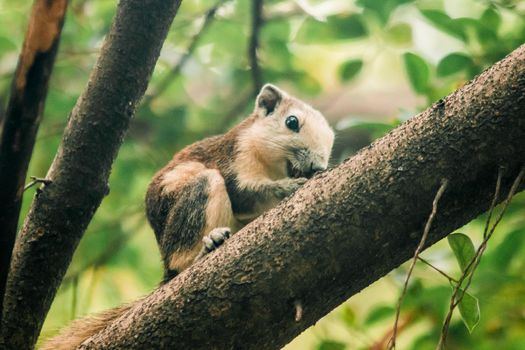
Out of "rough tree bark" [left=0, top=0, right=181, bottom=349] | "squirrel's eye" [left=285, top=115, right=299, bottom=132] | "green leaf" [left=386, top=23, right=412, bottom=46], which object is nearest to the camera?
"rough tree bark" [left=0, top=0, right=181, bottom=349]

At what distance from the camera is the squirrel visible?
3770 millimetres

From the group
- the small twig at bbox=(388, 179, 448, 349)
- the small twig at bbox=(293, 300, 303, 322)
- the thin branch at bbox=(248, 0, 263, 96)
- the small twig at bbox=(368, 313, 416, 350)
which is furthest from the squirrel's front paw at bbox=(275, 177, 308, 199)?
the small twig at bbox=(388, 179, 448, 349)

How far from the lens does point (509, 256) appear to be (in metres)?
3.77

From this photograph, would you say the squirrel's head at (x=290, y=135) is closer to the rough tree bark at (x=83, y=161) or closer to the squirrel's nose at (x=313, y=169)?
the squirrel's nose at (x=313, y=169)

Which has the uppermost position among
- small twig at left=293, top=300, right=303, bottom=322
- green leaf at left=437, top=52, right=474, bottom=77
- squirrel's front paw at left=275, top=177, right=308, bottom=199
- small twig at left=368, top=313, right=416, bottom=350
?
green leaf at left=437, top=52, right=474, bottom=77

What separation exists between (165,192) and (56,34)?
1801mm

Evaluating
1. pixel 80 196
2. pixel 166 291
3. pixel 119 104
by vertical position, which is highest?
pixel 119 104

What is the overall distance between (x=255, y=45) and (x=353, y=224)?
2.69 m

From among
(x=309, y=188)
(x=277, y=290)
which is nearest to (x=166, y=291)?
(x=277, y=290)

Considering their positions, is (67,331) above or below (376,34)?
below

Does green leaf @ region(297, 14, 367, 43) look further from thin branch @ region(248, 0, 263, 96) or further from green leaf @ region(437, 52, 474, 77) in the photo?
green leaf @ region(437, 52, 474, 77)

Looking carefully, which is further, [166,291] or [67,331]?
[67,331]

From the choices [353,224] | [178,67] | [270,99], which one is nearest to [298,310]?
[353,224]

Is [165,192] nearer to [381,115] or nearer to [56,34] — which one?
[56,34]
